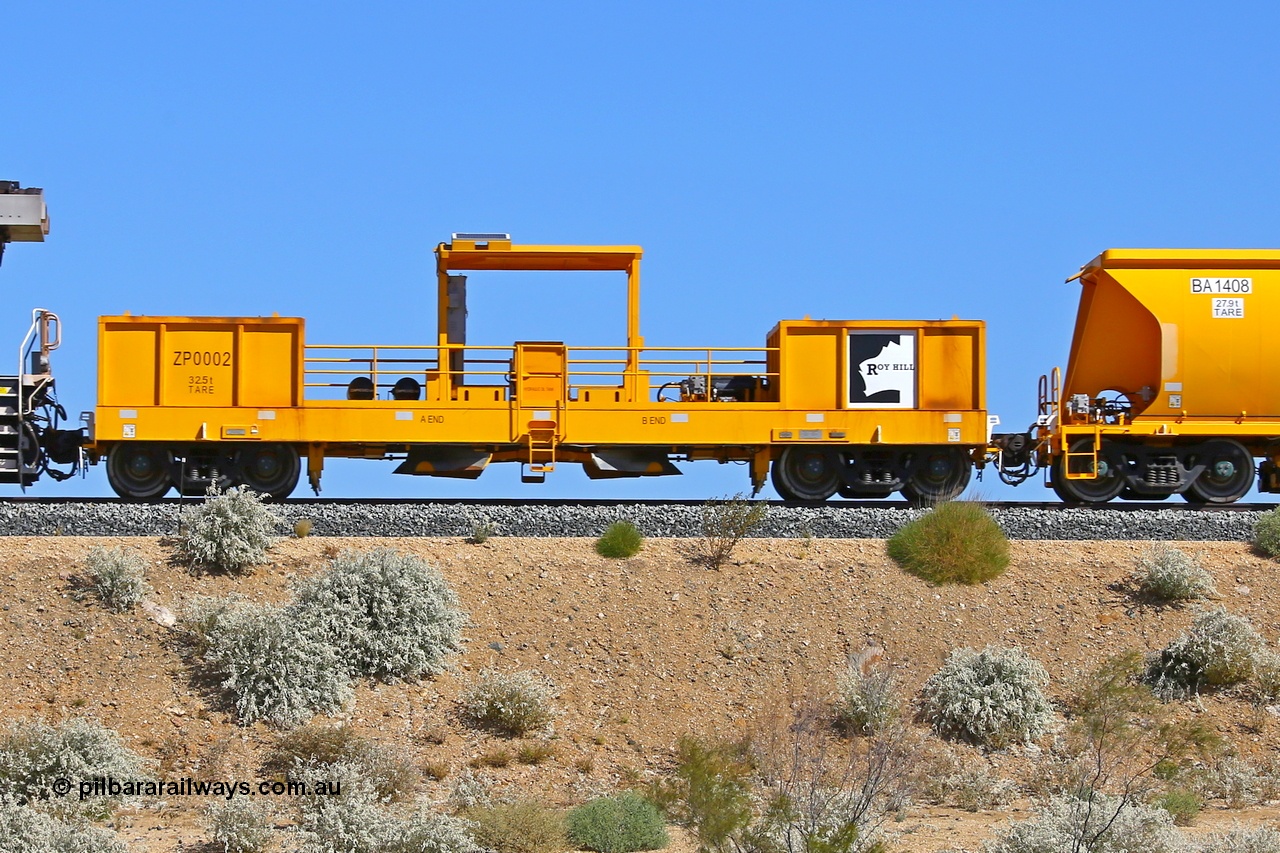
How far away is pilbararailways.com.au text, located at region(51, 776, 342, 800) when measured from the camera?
13.0 m

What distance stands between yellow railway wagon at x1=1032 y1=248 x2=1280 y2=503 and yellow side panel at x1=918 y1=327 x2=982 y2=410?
1.32 meters

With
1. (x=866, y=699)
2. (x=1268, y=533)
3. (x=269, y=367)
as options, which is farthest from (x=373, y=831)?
(x=1268, y=533)

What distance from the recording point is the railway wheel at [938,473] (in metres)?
21.2

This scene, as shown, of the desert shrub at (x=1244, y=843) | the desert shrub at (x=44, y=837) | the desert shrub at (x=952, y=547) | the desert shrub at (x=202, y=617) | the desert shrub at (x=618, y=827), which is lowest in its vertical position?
the desert shrub at (x=618, y=827)

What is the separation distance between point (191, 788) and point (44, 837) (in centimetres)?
253

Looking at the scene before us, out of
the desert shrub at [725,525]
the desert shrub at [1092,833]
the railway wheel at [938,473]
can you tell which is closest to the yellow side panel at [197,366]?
the desert shrub at [725,525]

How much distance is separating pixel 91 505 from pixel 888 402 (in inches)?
424

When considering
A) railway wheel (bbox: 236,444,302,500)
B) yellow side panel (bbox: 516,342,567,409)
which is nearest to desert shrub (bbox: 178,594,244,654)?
railway wheel (bbox: 236,444,302,500)

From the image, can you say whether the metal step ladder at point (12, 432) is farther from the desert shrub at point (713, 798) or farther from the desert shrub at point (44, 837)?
the desert shrub at point (713, 798)

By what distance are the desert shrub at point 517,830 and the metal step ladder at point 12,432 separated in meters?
11.0

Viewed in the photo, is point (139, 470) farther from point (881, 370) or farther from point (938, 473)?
point (938, 473)

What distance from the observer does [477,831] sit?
1195cm

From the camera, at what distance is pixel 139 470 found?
2056 cm

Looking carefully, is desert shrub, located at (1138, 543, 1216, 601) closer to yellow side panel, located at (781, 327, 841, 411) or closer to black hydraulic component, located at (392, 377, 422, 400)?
yellow side panel, located at (781, 327, 841, 411)
